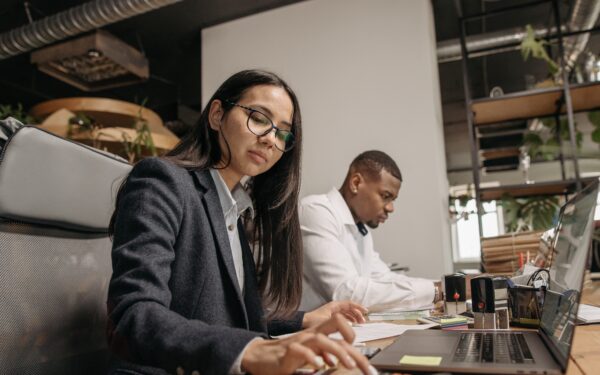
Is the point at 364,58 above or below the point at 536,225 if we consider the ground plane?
above

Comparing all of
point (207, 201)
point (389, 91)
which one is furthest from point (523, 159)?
point (207, 201)

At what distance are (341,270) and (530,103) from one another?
216 cm

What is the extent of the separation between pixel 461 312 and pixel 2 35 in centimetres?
429

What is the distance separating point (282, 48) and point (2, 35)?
96.1 inches

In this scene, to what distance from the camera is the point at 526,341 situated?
2.91 feet

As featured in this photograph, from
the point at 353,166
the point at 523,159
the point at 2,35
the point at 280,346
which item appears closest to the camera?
the point at 280,346

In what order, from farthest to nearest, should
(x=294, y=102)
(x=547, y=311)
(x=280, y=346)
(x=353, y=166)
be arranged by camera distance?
(x=353, y=166) < (x=294, y=102) < (x=547, y=311) < (x=280, y=346)

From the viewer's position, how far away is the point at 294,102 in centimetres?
128

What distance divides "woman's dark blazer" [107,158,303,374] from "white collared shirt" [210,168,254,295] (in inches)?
1.3

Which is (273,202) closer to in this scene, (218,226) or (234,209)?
(234,209)

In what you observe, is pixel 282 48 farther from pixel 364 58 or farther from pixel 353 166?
pixel 353 166

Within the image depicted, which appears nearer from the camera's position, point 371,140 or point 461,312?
point 461,312

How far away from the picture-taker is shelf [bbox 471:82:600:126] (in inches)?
118

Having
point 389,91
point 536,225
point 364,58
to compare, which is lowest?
point 536,225
